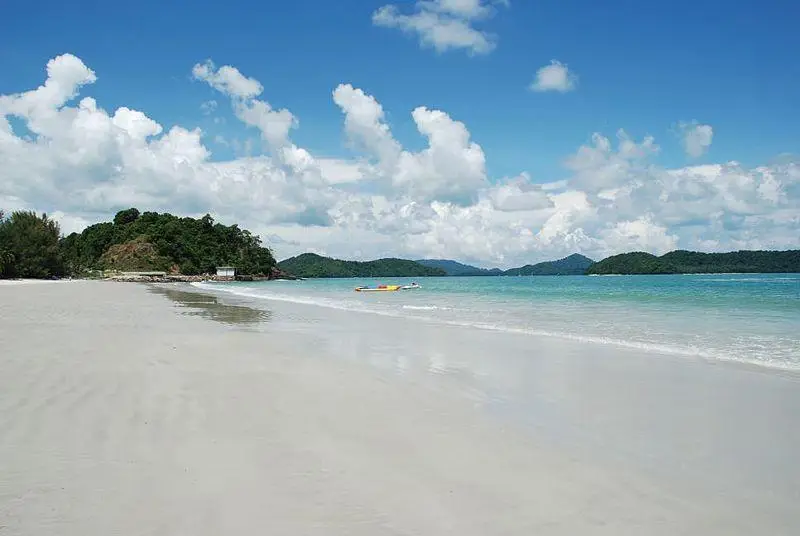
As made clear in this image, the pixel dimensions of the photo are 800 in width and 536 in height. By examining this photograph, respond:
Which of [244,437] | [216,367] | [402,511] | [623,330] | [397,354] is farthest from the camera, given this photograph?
[623,330]

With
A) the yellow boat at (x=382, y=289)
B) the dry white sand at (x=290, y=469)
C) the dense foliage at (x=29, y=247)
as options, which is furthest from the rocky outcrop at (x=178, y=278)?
the dry white sand at (x=290, y=469)

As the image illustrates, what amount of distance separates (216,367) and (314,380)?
7.22 feet

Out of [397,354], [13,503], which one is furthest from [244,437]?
[397,354]

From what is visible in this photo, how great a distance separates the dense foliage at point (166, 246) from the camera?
479 ft

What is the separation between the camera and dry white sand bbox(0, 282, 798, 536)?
397 centimetres

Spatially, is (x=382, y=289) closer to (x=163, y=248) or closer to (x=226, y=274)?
(x=226, y=274)

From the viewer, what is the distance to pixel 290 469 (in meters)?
4.94

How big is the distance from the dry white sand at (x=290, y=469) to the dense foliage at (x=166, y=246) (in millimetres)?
146149

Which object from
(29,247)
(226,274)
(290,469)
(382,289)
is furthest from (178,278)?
(290,469)

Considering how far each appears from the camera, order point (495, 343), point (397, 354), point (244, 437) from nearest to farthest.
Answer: point (244, 437)
point (397, 354)
point (495, 343)

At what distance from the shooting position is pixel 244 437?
19.3ft

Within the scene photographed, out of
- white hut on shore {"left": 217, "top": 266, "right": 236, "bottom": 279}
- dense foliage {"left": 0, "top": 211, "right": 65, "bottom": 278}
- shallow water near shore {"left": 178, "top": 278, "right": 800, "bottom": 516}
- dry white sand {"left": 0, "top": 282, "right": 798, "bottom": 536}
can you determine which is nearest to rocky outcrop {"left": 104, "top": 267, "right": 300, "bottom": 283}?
white hut on shore {"left": 217, "top": 266, "right": 236, "bottom": 279}

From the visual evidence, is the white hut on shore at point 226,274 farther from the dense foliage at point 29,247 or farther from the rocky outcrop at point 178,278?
the dense foliage at point 29,247

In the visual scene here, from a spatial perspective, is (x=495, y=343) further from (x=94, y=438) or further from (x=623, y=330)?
(x=94, y=438)
